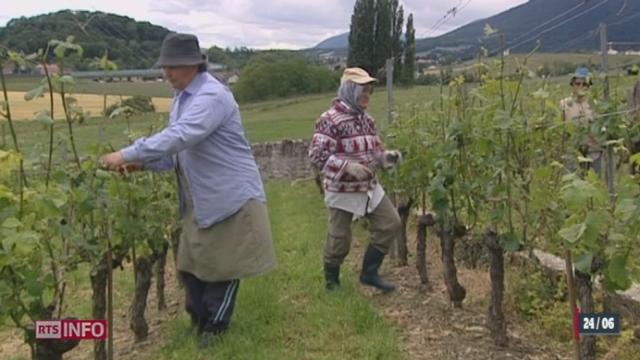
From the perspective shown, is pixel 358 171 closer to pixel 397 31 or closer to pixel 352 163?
pixel 352 163

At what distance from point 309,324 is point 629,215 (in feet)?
9.29

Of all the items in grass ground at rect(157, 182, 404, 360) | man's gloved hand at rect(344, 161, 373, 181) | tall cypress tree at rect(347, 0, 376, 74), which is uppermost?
tall cypress tree at rect(347, 0, 376, 74)

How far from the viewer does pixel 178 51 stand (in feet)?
15.2

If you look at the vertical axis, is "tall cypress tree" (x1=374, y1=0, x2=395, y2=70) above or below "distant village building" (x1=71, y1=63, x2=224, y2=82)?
above

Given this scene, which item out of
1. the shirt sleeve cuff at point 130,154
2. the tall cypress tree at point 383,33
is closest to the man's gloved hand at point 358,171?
the shirt sleeve cuff at point 130,154

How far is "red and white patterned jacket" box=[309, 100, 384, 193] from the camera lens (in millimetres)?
5777

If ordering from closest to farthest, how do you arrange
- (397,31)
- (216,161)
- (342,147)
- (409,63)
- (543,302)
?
(216,161)
(543,302)
(342,147)
(409,63)
(397,31)

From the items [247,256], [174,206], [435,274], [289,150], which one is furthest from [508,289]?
[289,150]

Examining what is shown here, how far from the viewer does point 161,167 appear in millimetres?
4719

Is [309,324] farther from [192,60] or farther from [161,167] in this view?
[192,60]

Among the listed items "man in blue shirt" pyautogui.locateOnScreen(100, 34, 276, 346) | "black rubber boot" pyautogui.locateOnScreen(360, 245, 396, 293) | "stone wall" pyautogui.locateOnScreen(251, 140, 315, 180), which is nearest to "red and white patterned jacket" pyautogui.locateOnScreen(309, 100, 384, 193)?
"black rubber boot" pyautogui.locateOnScreen(360, 245, 396, 293)

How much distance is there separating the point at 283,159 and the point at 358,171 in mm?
12133

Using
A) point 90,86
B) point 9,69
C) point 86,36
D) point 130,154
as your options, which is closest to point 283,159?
point 90,86

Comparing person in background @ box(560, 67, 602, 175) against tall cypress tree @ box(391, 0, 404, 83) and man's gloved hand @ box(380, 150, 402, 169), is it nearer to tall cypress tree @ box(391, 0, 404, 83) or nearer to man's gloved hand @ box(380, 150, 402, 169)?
man's gloved hand @ box(380, 150, 402, 169)
